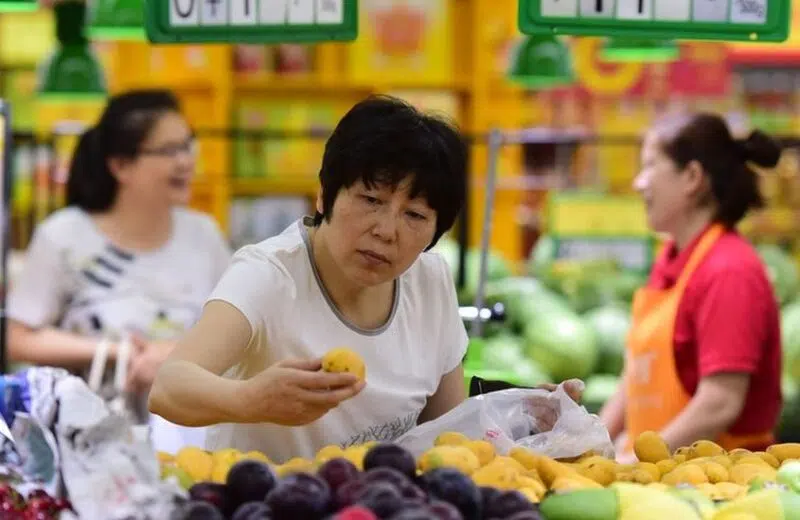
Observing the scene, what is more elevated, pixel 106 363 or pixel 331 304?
pixel 331 304

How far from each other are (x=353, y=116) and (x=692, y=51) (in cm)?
630

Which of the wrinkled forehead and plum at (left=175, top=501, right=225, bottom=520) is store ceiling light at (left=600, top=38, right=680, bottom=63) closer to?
the wrinkled forehead

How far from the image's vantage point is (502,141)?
4355 mm

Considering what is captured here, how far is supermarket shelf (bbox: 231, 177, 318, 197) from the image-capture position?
8.80m

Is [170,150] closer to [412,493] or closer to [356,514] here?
[412,493]

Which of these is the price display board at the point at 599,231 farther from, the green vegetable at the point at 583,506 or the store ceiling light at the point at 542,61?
the green vegetable at the point at 583,506

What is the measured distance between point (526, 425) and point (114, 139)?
8.64 ft

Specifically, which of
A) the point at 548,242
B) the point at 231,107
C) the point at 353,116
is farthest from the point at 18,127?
the point at 353,116

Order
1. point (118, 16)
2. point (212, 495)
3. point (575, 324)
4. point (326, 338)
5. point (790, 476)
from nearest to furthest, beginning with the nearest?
point (212, 495), point (790, 476), point (326, 338), point (118, 16), point (575, 324)

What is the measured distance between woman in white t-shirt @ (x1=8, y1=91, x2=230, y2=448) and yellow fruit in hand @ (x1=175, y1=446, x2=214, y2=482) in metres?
2.37

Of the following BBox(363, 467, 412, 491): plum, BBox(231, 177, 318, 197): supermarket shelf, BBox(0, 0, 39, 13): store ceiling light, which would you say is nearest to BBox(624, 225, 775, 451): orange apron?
BBox(0, 0, 39, 13): store ceiling light

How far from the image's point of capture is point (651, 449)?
2816mm

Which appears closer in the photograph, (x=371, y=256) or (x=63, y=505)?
(x=63, y=505)

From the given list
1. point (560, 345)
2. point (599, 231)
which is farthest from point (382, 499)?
point (599, 231)
